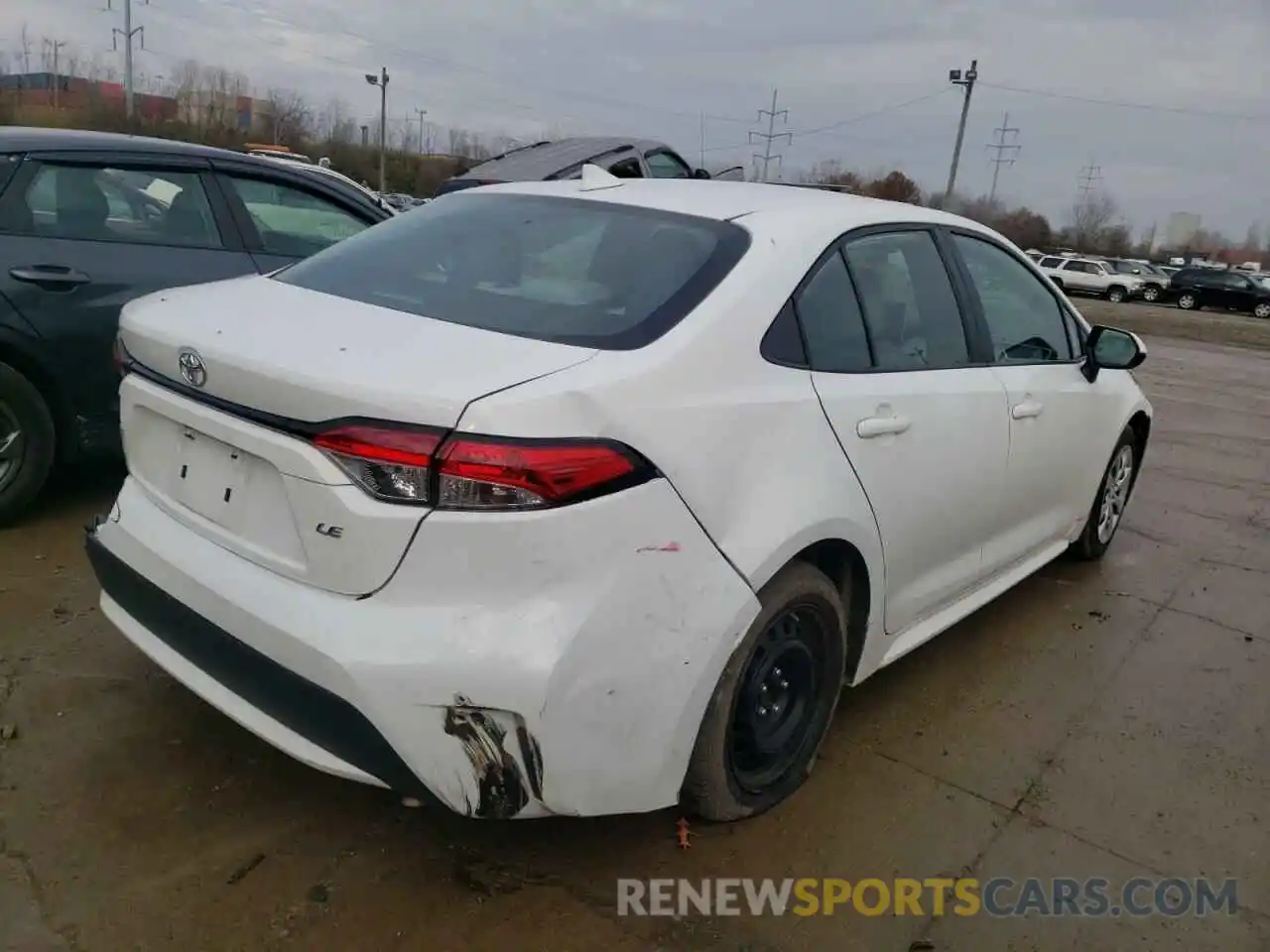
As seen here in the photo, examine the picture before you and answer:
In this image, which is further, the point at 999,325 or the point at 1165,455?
the point at 1165,455

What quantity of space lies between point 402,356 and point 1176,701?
2995 mm

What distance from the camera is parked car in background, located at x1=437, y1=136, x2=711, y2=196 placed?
9930 mm

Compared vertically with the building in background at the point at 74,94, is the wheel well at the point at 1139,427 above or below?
below

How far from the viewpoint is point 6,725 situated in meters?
2.78

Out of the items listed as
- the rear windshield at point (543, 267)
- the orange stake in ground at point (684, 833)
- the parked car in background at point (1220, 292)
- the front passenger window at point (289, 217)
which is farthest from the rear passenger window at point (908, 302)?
the parked car in background at point (1220, 292)

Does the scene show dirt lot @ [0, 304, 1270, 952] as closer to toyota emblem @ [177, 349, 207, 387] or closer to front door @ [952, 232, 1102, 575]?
front door @ [952, 232, 1102, 575]

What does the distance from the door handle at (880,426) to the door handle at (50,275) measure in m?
3.21

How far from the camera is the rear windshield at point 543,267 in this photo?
2.32 metres

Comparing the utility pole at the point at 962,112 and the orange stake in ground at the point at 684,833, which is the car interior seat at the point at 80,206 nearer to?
the orange stake in ground at the point at 684,833

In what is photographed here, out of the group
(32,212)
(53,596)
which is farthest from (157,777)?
(32,212)

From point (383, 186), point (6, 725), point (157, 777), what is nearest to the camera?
point (157, 777)

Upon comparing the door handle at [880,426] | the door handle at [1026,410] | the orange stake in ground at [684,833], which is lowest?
the orange stake in ground at [684,833]

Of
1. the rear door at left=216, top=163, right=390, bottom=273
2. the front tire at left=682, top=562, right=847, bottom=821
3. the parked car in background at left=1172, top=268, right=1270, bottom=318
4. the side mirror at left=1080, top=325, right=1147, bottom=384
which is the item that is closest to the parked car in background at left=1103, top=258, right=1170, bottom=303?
the parked car in background at left=1172, top=268, right=1270, bottom=318

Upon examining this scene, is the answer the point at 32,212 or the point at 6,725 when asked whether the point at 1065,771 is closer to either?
the point at 6,725
